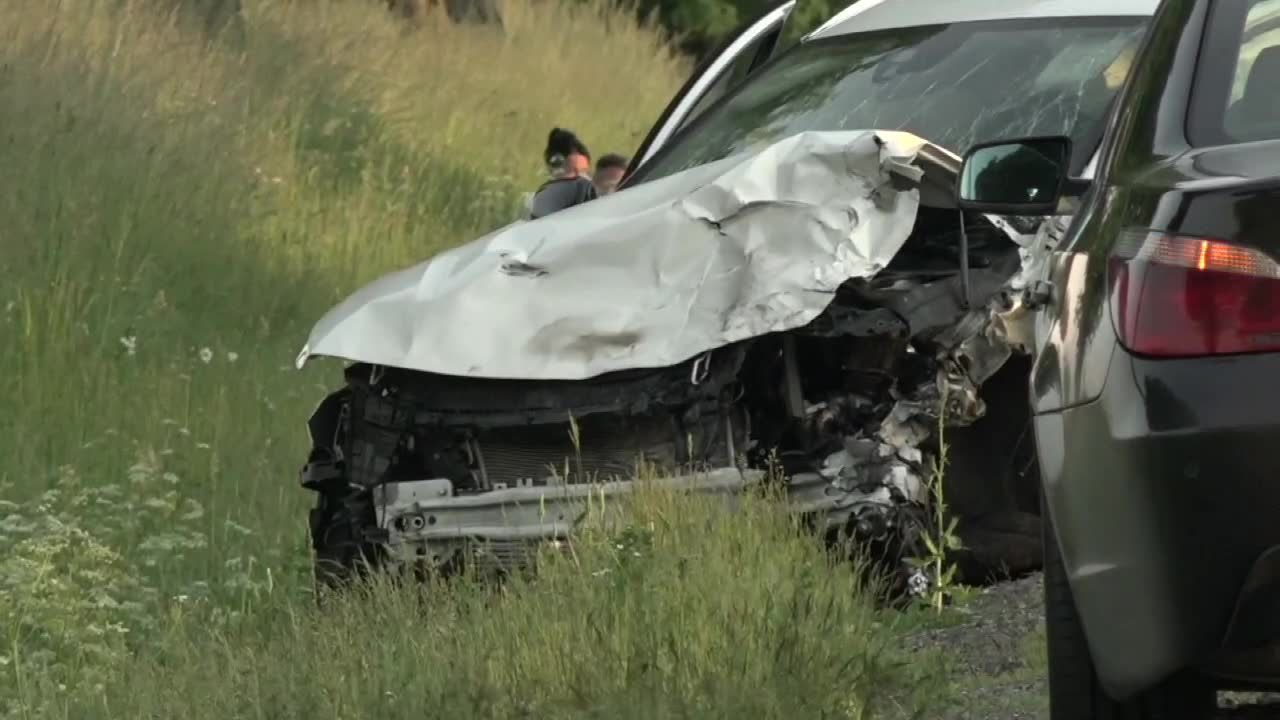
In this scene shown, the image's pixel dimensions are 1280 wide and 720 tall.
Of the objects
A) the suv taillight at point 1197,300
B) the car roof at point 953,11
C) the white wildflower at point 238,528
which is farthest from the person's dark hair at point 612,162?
the suv taillight at point 1197,300

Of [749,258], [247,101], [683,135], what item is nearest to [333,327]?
[749,258]

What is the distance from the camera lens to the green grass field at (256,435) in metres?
6.12

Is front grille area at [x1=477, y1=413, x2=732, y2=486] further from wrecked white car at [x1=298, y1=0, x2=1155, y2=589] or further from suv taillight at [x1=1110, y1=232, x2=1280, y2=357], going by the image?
suv taillight at [x1=1110, y1=232, x2=1280, y2=357]

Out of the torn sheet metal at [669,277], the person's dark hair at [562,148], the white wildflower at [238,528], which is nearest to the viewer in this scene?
the torn sheet metal at [669,277]

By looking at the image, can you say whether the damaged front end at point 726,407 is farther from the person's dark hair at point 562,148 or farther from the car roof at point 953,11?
the person's dark hair at point 562,148

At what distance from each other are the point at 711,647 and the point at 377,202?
10.2 metres

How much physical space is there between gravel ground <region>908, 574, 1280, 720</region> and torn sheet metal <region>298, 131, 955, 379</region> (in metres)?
0.89

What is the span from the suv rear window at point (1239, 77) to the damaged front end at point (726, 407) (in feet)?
7.67

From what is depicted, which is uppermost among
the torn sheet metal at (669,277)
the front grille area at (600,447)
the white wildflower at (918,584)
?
the torn sheet metal at (669,277)

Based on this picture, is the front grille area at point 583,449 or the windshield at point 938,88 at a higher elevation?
the windshield at point 938,88

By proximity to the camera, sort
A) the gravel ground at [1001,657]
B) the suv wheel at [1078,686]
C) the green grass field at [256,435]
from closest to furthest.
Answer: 1. the suv wheel at [1078,686]
2. the green grass field at [256,435]
3. the gravel ground at [1001,657]

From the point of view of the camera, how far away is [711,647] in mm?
6137

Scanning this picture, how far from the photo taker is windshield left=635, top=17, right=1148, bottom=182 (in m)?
8.48

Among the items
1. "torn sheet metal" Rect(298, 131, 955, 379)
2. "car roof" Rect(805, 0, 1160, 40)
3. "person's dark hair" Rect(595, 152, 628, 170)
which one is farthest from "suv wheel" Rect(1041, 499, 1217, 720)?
"person's dark hair" Rect(595, 152, 628, 170)
